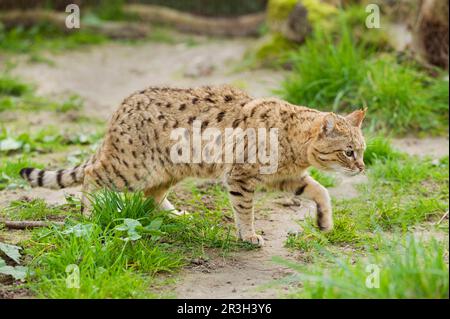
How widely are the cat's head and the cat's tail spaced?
6.43ft

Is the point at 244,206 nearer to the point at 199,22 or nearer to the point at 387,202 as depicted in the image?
the point at 387,202

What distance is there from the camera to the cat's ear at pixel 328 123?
546 centimetres

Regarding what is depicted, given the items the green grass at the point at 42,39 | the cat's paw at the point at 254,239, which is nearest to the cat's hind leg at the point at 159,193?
the cat's paw at the point at 254,239

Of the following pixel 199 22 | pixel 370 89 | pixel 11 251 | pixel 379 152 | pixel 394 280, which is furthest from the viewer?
pixel 199 22

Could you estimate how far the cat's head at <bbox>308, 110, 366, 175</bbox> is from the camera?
5500mm

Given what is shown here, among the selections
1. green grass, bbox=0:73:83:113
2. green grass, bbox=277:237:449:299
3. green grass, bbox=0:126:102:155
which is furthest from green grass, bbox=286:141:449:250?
green grass, bbox=0:73:83:113

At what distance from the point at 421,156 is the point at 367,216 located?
181cm

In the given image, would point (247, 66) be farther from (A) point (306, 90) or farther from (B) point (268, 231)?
(B) point (268, 231)

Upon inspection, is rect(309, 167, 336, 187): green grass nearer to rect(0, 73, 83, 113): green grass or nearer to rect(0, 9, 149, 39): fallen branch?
rect(0, 73, 83, 113): green grass

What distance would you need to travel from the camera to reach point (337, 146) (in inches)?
217

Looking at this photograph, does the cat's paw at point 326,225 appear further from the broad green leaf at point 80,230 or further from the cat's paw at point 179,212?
the broad green leaf at point 80,230

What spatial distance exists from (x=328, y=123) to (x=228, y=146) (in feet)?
2.65

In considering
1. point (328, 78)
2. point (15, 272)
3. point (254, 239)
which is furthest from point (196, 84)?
point (15, 272)

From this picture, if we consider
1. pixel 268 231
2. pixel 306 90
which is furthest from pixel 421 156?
pixel 268 231
